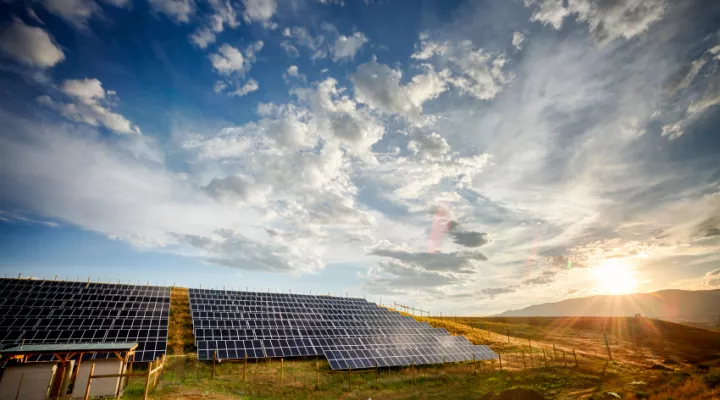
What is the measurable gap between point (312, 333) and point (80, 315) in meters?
25.1

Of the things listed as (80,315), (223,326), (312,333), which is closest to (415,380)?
(312,333)

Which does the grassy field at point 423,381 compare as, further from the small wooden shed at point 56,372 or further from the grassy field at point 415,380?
the small wooden shed at point 56,372

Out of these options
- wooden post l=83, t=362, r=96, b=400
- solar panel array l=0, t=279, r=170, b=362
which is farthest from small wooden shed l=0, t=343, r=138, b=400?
solar panel array l=0, t=279, r=170, b=362

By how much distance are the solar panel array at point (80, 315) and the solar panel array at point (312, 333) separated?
4408 mm

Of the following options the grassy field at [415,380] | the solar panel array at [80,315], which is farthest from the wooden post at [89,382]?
the solar panel array at [80,315]

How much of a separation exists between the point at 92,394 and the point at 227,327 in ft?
56.6

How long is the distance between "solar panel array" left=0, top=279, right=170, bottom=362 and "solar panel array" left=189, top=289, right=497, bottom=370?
441cm

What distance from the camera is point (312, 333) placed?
41.5m

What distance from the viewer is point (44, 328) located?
1277 inches

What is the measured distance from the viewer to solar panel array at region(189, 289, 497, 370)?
115 feet

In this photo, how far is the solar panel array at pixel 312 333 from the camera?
1382 inches

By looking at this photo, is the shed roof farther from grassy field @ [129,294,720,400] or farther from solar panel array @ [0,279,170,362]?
solar panel array @ [0,279,170,362]

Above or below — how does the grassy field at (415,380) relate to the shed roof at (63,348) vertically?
below

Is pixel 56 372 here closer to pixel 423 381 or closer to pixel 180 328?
pixel 180 328
